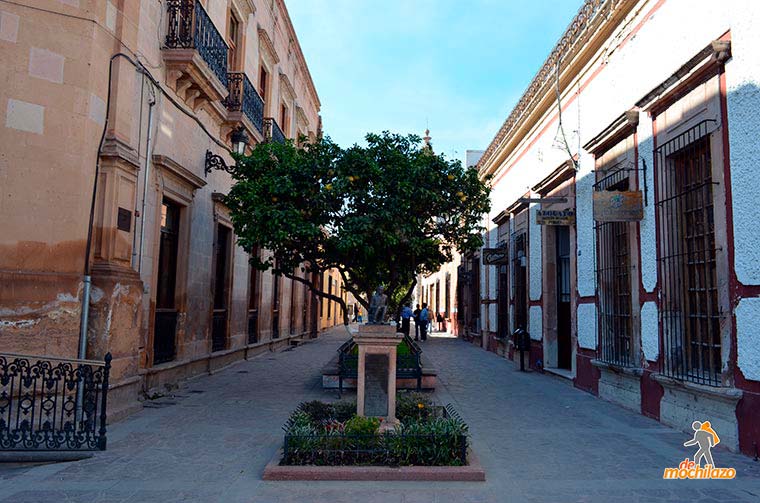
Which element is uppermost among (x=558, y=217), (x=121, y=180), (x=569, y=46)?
(x=569, y=46)

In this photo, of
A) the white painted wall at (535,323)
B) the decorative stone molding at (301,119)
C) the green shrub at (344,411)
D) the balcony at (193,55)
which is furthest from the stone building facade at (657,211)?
the decorative stone molding at (301,119)

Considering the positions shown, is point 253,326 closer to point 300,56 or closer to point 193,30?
point 193,30

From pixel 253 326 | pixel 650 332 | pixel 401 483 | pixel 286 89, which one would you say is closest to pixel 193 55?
pixel 401 483

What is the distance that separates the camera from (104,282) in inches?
279

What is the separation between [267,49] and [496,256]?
8.88m

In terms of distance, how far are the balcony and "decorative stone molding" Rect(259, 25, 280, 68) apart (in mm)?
4245

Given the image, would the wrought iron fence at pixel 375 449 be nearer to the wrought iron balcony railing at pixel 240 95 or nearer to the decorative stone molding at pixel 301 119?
the wrought iron balcony railing at pixel 240 95

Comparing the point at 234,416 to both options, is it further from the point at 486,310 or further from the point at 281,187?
the point at 486,310

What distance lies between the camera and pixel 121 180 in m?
7.48

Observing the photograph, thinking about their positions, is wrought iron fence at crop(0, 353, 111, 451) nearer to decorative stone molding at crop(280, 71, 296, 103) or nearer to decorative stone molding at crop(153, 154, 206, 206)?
decorative stone molding at crop(153, 154, 206, 206)

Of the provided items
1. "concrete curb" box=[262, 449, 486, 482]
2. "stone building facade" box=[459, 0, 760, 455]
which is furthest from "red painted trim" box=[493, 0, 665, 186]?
"concrete curb" box=[262, 449, 486, 482]

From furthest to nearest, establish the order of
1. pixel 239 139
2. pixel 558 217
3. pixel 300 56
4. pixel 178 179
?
pixel 300 56
pixel 239 139
pixel 558 217
pixel 178 179

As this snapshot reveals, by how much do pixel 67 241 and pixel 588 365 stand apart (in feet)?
27.1

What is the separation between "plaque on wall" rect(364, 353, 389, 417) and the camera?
6527 millimetres
